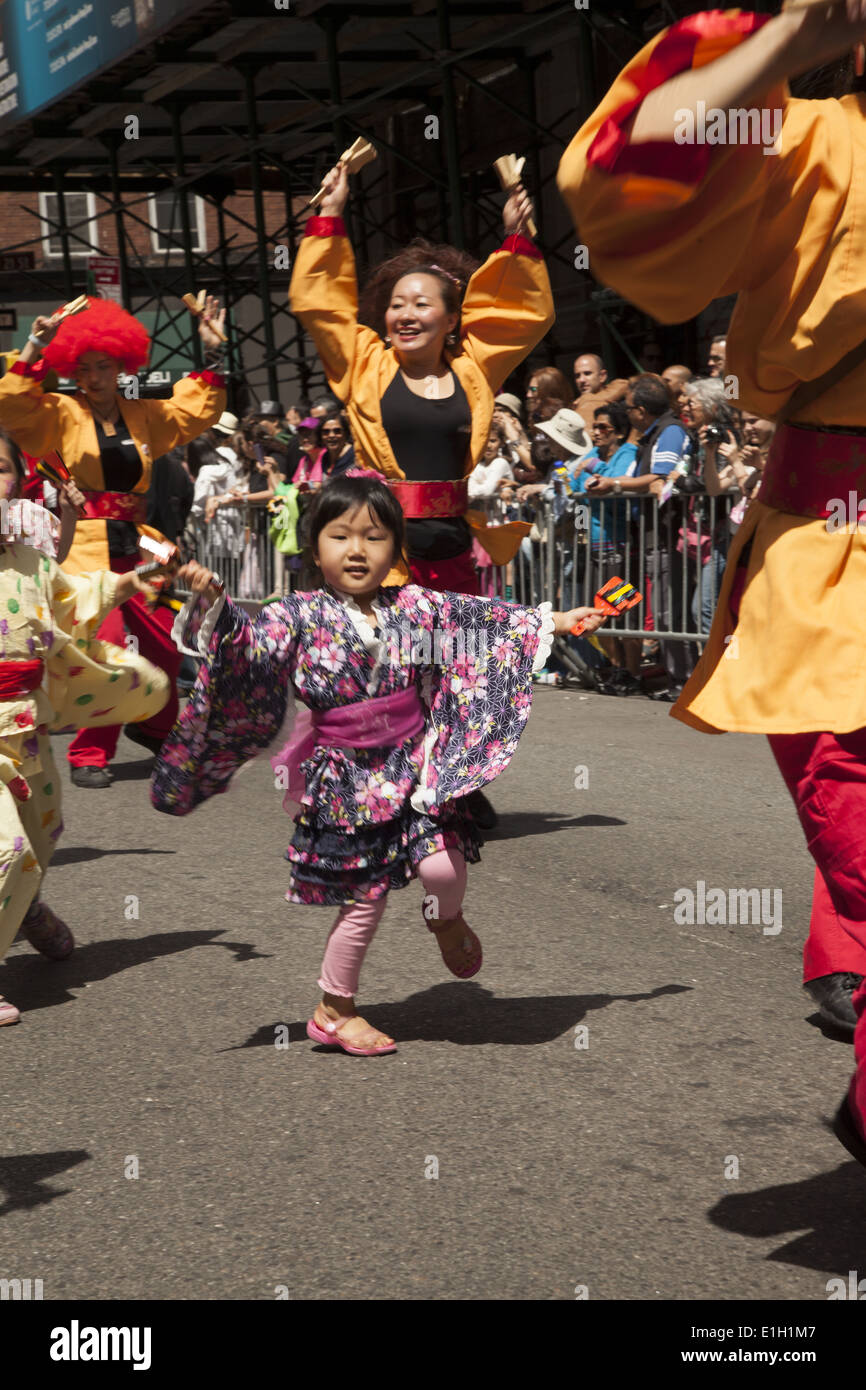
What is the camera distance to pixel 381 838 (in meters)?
4.16

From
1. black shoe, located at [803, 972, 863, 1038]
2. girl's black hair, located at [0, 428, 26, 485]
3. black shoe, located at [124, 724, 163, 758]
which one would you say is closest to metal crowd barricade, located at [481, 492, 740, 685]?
black shoe, located at [124, 724, 163, 758]

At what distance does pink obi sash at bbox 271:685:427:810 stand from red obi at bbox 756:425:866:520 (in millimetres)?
1421

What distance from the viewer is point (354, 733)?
415cm

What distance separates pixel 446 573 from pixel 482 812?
95cm

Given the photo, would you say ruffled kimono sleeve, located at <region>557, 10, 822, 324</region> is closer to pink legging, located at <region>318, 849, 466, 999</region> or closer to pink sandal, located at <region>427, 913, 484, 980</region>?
pink legging, located at <region>318, 849, 466, 999</region>

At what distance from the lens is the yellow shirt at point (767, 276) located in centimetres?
255

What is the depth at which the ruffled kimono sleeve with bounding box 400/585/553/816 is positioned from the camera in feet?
13.7

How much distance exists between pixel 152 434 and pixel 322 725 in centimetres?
406

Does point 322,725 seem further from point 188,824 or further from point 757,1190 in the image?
point 188,824

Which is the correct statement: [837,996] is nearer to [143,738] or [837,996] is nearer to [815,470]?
[815,470]

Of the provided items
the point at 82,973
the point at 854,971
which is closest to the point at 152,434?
the point at 82,973

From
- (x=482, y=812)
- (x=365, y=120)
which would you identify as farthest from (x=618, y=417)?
(x=365, y=120)

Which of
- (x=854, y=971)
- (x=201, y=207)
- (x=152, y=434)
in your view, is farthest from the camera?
(x=201, y=207)

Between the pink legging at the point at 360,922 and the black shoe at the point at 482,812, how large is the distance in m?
2.55
